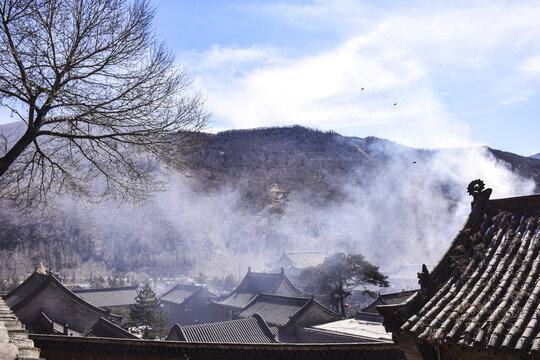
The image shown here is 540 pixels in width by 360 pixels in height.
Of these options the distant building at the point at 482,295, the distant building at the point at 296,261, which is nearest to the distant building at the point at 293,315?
the distant building at the point at 482,295

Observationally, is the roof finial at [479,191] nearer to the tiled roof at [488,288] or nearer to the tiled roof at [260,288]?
the tiled roof at [488,288]

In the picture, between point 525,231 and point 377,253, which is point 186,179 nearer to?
point 377,253

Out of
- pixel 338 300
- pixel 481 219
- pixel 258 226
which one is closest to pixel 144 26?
pixel 481 219

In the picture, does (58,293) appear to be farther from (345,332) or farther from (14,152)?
(14,152)

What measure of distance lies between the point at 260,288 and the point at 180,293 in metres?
10.6

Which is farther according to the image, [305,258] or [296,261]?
[305,258]

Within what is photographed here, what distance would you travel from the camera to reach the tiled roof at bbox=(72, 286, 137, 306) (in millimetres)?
35781

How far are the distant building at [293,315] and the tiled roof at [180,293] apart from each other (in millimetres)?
14208

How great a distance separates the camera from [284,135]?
122 metres

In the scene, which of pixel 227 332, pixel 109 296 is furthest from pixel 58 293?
pixel 109 296

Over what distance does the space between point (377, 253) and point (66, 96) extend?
73.5 metres

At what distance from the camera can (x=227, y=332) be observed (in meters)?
18.8

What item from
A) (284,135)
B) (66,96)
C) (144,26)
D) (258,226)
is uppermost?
(284,135)

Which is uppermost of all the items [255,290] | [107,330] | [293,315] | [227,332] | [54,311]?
[54,311]
